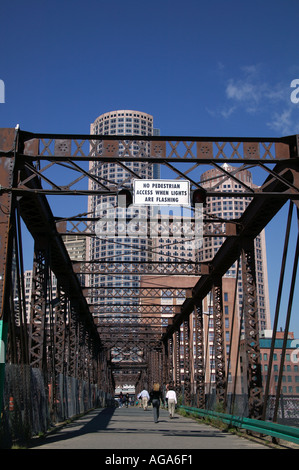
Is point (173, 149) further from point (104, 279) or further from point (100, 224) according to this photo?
point (104, 279)

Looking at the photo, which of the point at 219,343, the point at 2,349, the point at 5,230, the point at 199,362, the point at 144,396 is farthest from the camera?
the point at 144,396

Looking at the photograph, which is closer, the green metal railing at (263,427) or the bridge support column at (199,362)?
the green metal railing at (263,427)

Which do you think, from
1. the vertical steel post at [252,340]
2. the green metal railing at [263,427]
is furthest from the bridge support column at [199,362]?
the vertical steel post at [252,340]

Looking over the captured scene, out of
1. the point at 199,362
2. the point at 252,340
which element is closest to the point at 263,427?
the point at 252,340

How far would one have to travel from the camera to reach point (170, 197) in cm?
1479

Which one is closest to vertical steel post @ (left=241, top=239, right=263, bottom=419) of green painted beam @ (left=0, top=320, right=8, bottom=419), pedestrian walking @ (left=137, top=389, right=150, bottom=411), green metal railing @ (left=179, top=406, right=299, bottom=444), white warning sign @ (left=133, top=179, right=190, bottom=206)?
green metal railing @ (left=179, top=406, right=299, bottom=444)

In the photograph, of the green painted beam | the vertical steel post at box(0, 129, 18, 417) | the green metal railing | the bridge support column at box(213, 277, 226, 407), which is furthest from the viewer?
the bridge support column at box(213, 277, 226, 407)

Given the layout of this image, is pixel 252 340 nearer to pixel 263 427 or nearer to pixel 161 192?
pixel 263 427

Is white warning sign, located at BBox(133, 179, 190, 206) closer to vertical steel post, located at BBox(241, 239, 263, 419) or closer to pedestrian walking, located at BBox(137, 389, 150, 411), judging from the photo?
vertical steel post, located at BBox(241, 239, 263, 419)

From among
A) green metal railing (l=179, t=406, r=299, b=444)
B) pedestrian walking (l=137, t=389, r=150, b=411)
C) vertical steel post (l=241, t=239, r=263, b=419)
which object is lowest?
pedestrian walking (l=137, t=389, r=150, b=411)

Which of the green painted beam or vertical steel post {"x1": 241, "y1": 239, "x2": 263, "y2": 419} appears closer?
the green painted beam

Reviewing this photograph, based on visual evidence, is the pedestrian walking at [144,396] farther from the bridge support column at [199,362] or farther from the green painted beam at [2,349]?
the green painted beam at [2,349]
